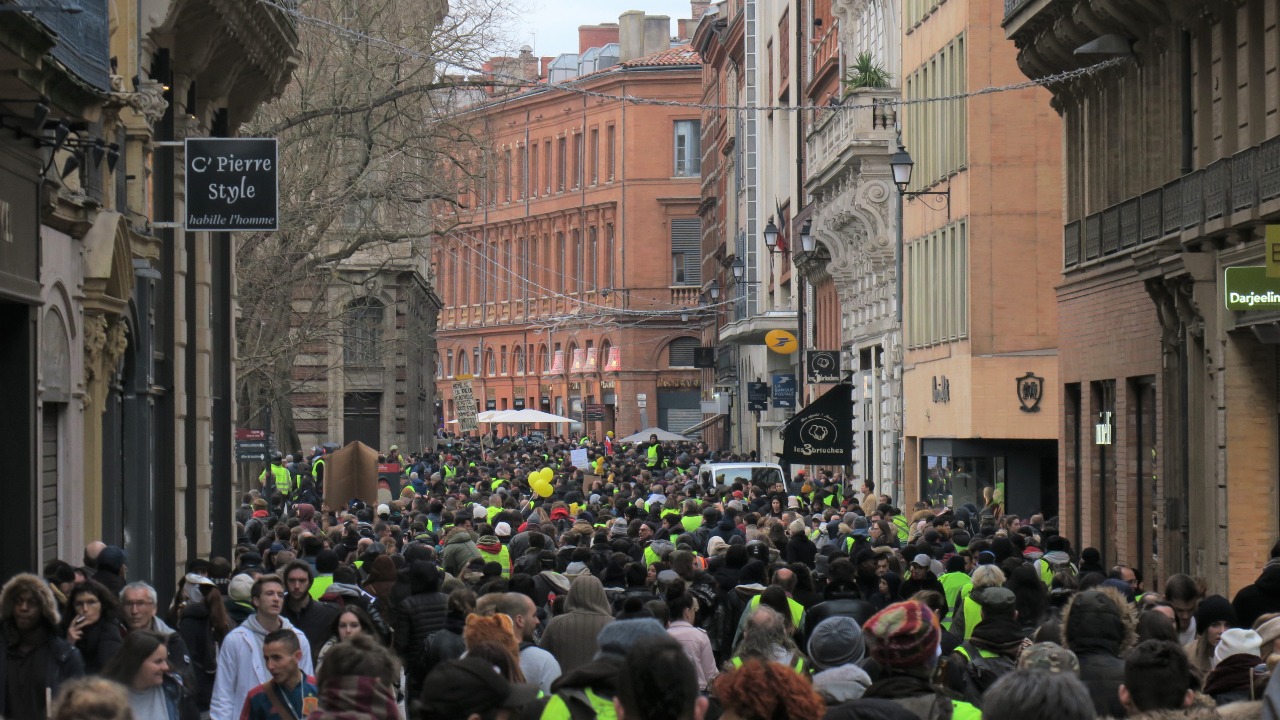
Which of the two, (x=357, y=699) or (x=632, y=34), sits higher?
(x=632, y=34)

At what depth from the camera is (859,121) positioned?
4309 centimetres

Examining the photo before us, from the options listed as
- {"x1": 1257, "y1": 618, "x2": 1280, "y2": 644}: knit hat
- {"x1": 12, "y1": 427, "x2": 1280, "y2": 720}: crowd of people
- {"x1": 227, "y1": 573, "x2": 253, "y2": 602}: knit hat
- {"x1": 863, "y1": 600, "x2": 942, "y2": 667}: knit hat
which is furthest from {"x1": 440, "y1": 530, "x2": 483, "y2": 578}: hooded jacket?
{"x1": 863, "y1": 600, "x2": 942, "y2": 667}: knit hat

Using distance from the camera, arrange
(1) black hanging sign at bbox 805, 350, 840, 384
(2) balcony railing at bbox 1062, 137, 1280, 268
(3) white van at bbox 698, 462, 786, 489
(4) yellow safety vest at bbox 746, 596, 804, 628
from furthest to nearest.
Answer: (1) black hanging sign at bbox 805, 350, 840, 384
(3) white van at bbox 698, 462, 786, 489
(2) balcony railing at bbox 1062, 137, 1280, 268
(4) yellow safety vest at bbox 746, 596, 804, 628

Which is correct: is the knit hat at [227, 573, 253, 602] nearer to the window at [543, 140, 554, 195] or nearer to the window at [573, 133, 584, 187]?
the window at [573, 133, 584, 187]

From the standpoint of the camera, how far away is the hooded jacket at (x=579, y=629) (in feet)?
37.9

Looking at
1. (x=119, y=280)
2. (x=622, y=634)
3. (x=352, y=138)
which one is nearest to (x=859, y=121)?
(x=352, y=138)

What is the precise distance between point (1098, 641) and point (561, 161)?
102116 millimetres

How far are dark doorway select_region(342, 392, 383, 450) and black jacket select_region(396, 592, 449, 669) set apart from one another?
50075 millimetres

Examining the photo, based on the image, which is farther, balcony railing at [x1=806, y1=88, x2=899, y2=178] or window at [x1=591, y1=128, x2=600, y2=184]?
window at [x1=591, y1=128, x2=600, y2=184]

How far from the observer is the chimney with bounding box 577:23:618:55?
120375 millimetres

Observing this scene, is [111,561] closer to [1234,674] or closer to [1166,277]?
[1234,674]

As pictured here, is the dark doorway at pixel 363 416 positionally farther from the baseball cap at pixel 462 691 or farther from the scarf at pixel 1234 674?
the baseball cap at pixel 462 691

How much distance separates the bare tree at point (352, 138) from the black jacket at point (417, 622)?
66.9ft

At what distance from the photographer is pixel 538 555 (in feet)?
53.7
